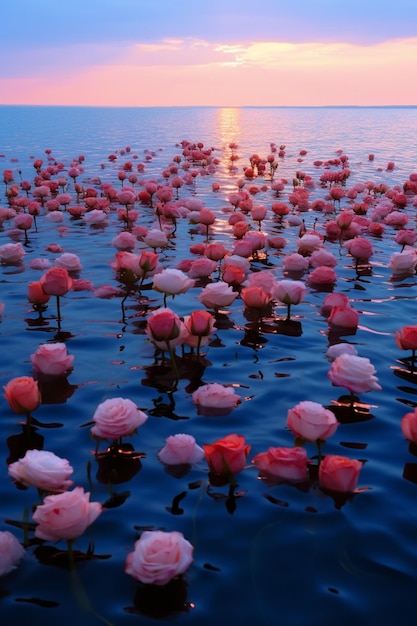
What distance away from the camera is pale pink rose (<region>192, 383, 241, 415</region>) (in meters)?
4.59

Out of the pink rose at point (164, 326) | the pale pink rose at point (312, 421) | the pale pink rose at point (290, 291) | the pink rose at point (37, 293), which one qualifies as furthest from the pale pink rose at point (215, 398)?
the pink rose at point (37, 293)

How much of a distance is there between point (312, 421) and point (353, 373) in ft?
2.75

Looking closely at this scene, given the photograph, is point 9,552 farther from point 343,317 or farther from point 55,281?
point 343,317

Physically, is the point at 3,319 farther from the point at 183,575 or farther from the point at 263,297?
the point at 183,575

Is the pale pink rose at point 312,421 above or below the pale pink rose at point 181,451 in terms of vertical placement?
above

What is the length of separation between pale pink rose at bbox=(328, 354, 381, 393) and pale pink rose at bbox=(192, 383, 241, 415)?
0.78m

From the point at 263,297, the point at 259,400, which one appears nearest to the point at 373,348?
the point at 263,297

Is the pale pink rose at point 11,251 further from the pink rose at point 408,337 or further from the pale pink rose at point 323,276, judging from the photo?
the pink rose at point 408,337

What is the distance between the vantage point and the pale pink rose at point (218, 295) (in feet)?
19.1

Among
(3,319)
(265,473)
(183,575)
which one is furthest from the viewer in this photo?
(3,319)

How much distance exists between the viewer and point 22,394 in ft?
12.9

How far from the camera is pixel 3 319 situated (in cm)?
695

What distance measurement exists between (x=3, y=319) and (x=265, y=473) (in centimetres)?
416

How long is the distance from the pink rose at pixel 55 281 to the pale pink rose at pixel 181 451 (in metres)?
2.45
